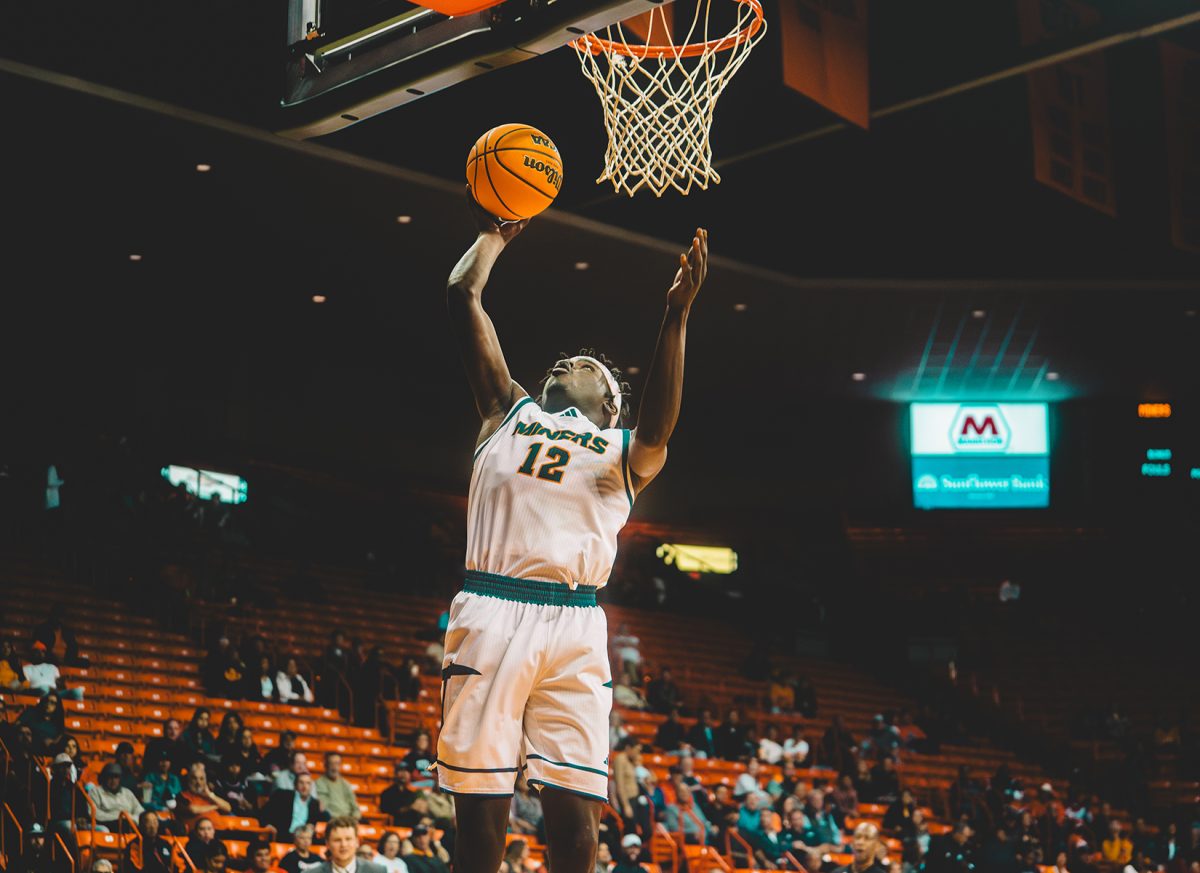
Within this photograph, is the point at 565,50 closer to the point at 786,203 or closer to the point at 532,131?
the point at 786,203

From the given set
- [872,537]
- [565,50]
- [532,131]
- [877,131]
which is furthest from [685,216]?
[532,131]

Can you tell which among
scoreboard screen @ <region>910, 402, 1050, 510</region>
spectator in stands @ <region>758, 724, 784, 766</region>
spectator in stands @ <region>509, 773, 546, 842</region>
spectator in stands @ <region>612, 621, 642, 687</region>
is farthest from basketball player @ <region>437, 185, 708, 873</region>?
scoreboard screen @ <region>910, 402, 1050, 510</region>

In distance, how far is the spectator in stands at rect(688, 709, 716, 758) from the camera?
15.9 metres

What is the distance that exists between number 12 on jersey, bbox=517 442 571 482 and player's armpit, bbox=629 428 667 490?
6.7 inches

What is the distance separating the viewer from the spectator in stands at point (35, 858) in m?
8.80

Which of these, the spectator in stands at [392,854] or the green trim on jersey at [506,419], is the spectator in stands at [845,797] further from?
the green trim on jersey at [506,419]

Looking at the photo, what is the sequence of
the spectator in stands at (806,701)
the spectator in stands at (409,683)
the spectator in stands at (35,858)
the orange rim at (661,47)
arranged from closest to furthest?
the orange rim at (661,47)
the spectator in stands at (35,858)
the spectator in stands at (409,683)
the spectator in stands at (806,701)

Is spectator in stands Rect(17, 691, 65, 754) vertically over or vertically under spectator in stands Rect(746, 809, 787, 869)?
over

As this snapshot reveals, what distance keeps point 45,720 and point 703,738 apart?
25.3ft

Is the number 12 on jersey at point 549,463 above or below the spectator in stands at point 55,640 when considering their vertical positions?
above

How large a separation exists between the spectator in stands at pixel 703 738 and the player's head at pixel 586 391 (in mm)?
12130

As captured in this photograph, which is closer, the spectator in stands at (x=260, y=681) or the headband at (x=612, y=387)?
the headband at (x=612, y=387)

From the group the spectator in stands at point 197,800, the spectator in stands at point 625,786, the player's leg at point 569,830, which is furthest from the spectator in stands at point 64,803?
the player's leg at point 569,830

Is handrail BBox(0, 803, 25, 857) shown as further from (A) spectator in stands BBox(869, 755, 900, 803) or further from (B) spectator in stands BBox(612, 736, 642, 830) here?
(A) spectator in stands BBox(869, 755, 900, 803)
